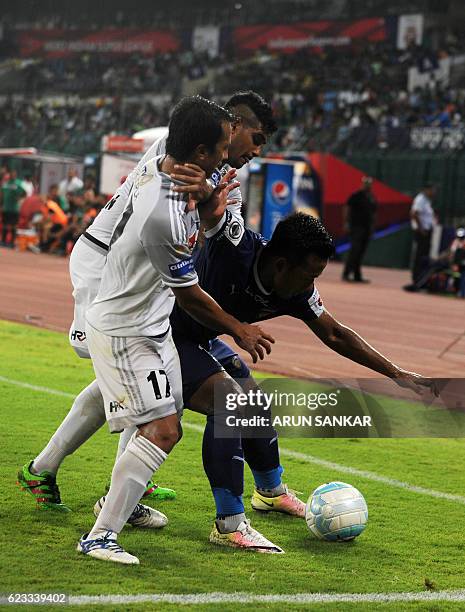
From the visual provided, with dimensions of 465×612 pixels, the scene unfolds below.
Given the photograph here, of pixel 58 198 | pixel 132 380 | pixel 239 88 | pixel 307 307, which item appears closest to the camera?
pixel 132 380

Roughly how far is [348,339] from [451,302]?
15.2 metres

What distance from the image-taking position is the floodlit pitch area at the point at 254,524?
14.3ft

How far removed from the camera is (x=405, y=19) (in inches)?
1838

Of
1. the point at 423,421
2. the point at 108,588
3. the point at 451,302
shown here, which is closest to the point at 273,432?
the point at 423,421

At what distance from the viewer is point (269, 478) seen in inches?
223

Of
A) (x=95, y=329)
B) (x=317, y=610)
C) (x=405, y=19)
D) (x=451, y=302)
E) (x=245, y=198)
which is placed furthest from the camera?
(x=405, y=19)

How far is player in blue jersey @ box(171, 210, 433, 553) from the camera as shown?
4852mm

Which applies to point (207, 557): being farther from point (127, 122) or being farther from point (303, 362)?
point (127, 122)

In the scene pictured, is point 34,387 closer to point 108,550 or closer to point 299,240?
point 108,550

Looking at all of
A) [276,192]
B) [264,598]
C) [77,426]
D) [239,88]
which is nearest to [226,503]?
[264,598]

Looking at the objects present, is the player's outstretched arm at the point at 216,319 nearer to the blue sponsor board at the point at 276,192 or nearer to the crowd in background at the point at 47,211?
the crowd in background at the point at 47,211

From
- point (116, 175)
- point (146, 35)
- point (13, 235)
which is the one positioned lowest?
point (13, 235)

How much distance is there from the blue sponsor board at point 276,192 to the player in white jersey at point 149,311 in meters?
22.3

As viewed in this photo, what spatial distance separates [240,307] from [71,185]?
23.9 meters
